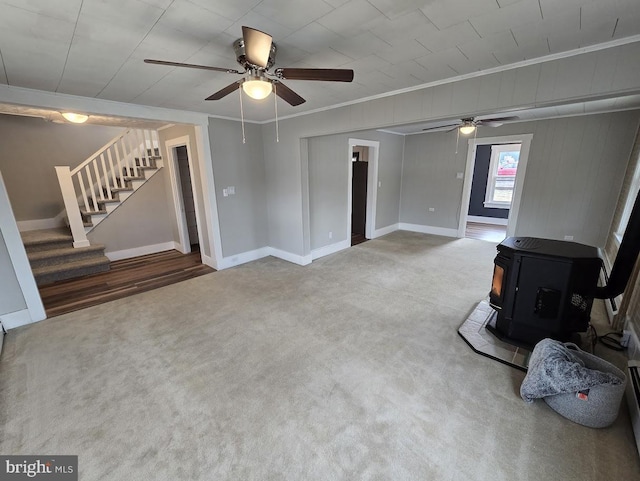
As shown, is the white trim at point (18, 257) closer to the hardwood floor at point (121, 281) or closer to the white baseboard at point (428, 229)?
the hardwood floor at point (121, 281)

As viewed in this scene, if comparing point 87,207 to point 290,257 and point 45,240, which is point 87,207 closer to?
point 45,240

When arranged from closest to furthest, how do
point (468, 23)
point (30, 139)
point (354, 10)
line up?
point (354, 10)
point (468, 23)
point (30, 139)

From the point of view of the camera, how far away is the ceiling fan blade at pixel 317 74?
1601mm

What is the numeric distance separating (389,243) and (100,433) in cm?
521

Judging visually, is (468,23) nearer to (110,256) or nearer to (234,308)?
(234,308)

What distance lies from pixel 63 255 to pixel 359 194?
18.4ft

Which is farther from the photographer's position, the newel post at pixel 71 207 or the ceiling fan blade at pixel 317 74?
the newel post at pixel 71 207

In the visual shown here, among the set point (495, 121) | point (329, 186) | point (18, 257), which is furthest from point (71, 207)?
point (495, 121)

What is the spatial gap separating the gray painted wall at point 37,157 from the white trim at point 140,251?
150cm

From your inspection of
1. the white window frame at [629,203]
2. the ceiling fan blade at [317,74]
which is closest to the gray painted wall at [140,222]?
the ceiling fan blade at [317,74]

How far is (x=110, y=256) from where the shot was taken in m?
4.84

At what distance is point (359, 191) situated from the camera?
20.4ft

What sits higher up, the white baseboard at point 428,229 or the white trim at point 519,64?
the white trim at point 519,64

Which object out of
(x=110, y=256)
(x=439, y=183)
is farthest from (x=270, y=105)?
(x=439, y=183)
